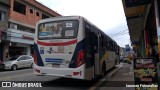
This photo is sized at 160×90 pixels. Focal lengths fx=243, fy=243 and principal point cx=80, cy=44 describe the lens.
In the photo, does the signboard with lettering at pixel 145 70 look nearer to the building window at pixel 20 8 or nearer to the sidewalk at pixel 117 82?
the sidewalk at pixel 117 82

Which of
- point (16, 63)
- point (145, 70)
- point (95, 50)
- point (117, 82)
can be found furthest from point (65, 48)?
point (16, 63)

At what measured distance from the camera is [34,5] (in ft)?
119

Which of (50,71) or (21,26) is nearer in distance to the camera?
(50,71)

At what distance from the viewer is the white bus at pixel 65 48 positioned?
10242 mm

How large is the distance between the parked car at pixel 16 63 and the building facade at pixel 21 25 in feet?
16.9

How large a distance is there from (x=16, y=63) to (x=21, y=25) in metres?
10.6

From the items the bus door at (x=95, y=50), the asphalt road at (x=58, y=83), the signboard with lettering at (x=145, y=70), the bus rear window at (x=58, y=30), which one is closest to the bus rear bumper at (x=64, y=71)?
the asphalt road at (x=58, y=83)

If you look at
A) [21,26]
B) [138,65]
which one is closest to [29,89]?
[138,65]

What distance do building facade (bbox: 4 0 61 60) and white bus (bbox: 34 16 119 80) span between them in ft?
62.6

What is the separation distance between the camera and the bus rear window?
414 inches

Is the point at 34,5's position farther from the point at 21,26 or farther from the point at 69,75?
the point at 69,75

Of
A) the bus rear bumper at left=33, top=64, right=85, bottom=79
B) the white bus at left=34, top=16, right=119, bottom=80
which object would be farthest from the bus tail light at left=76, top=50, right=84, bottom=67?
the bus rear bumper at left=33, top=64, right=85, bottom=79

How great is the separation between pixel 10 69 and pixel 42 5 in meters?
18.7

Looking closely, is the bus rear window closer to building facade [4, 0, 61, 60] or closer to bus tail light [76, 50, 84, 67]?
bus tail light [76, 50, 84, 67]
